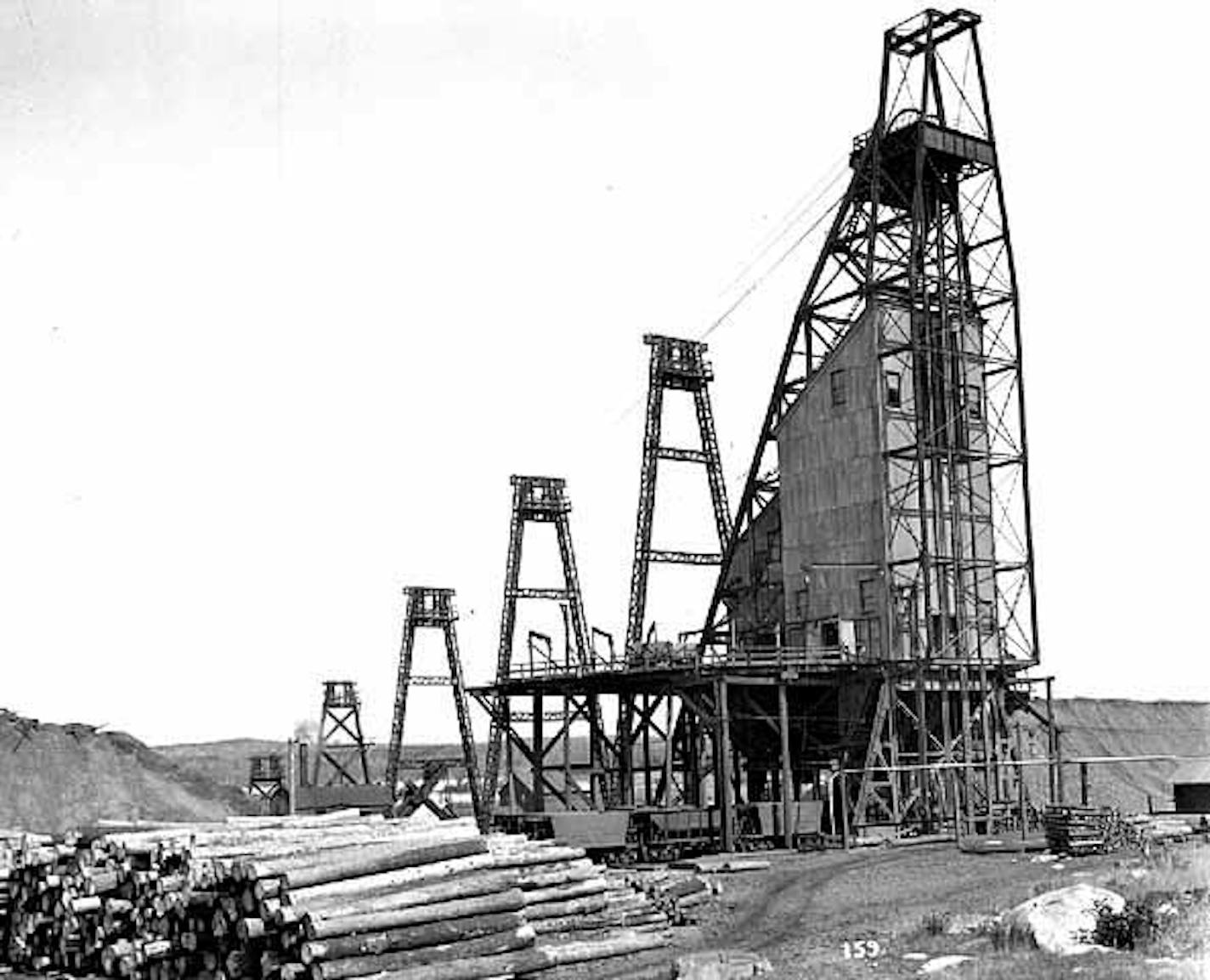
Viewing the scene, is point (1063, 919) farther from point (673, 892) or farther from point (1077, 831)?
point (1077, 831)

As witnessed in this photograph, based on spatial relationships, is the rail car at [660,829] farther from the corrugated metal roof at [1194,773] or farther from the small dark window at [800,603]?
the corrugated metal roof at [1194,773]

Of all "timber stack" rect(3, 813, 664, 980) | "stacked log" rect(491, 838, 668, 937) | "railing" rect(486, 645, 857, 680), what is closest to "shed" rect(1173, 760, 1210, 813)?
"railing" rect(486, 645, 857, 680)

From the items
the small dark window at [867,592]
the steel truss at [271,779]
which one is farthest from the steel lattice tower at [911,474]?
the steel truss at [271,779]

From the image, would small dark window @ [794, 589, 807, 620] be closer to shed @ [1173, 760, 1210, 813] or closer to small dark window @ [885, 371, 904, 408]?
small dark window @ [885, 371, 904, 408]

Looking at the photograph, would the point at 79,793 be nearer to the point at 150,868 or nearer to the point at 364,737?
the point at 364,737

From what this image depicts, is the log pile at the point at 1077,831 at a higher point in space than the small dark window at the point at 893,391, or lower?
lower

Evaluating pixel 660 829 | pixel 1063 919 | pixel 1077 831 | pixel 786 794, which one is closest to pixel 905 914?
pixel 1063 919

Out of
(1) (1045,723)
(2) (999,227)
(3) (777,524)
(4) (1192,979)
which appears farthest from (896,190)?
(4) (1192,979)
